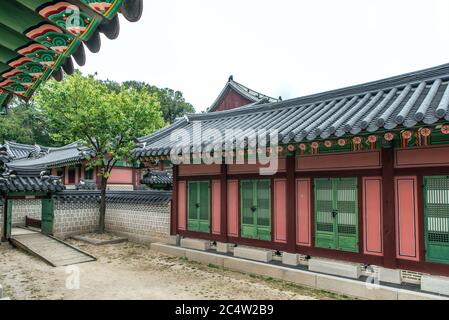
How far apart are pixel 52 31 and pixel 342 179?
6512 mm

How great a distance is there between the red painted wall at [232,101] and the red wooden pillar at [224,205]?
15.0 metres

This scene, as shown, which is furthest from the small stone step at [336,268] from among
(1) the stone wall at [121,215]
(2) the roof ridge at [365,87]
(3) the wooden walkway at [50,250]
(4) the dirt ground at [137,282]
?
(3) the wooden walkway at [50,250]

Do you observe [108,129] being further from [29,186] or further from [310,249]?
[310,249]

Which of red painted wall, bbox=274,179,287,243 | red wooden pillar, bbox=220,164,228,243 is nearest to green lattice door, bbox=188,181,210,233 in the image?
red wooden pillar, bbox=220,164,228,243

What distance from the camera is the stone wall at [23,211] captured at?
1585cm

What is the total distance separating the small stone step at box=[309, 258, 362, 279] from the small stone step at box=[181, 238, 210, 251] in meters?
3.57

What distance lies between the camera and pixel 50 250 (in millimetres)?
10477

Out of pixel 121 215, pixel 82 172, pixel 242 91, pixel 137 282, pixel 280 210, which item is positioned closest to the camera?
pixel 137 282

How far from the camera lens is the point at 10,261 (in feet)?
31.4

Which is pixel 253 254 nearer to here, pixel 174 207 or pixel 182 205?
pixel 182 205

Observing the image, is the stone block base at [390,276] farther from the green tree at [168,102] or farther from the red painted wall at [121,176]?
the green tree at [168,102]

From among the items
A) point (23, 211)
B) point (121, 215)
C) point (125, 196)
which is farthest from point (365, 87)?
point (23, 211)

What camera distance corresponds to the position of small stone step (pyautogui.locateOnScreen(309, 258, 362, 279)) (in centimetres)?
694
